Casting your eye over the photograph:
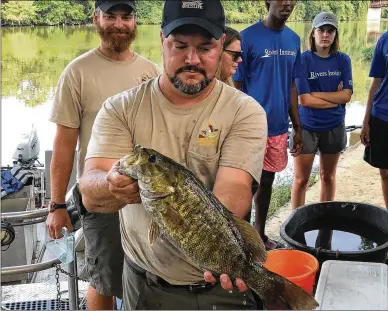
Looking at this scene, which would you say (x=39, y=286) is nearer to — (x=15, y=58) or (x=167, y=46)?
(x=167, y=46)

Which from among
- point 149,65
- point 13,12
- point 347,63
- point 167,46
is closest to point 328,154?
point 347,63

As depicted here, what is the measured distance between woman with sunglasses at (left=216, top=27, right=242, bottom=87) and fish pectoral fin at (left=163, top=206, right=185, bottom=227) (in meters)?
1.93

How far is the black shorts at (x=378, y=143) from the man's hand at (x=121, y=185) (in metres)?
3.36

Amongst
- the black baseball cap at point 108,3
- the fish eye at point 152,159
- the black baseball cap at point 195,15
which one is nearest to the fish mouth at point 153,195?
the fish eye at point 152,159

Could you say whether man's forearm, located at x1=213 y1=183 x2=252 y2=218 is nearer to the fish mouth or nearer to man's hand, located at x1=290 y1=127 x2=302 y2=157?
the fish mouth

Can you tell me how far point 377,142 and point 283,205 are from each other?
1681 millimetres

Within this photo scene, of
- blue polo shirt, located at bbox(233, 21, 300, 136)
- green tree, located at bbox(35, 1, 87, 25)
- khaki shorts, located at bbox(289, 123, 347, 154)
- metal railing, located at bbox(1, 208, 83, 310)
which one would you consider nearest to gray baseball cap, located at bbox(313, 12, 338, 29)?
blue polo shirt, located at bbox(233, 21, 300, 136)

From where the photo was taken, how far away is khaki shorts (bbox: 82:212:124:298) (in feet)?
9.71

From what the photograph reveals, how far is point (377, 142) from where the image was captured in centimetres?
462

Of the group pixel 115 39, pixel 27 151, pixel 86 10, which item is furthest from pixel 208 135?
pixel 27 151

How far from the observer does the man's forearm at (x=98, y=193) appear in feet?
6.33

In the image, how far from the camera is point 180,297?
223cm

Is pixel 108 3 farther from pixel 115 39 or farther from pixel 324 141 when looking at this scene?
pixel 324 141

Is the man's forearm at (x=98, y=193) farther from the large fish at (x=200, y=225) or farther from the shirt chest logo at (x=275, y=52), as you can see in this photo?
the shirt chest logo at (x=275, y=52)
